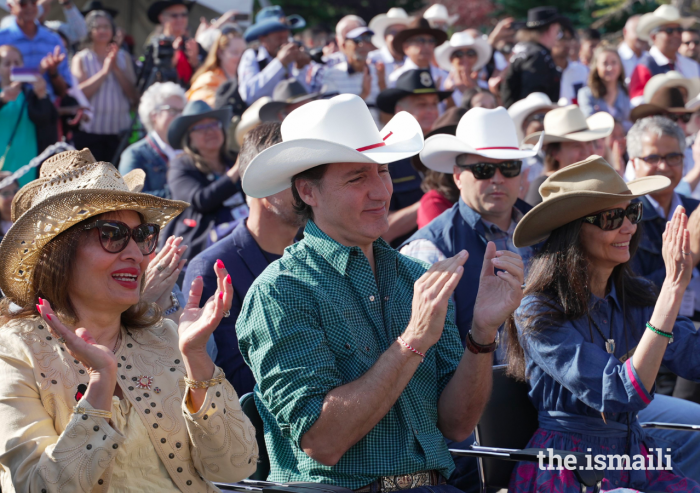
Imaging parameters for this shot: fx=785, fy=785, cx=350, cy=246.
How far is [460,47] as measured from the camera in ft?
31.6

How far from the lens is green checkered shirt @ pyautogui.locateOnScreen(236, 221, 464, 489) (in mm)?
2697

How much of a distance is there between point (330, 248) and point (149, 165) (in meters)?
4.71

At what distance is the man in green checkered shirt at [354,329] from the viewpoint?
2.65m

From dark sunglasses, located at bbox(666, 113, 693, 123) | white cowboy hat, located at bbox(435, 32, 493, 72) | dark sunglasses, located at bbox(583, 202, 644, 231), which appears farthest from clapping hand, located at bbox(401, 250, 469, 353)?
white cowboy hat, located at bbox(435, 32, 493, 72)

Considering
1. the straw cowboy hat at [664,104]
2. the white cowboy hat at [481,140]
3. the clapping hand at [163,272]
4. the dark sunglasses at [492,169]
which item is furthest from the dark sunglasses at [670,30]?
the clapping hand at [163,272]

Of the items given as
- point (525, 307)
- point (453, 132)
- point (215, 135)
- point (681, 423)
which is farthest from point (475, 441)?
point (215, 135)

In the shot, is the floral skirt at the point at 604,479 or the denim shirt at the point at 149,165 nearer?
the floral skirt at the point at 604,479

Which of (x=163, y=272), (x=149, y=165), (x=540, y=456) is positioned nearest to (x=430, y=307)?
(x=540, y=456)

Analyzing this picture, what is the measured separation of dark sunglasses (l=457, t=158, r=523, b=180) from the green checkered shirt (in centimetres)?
196

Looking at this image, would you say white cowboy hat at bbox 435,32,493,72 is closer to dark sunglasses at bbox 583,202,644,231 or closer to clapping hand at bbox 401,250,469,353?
dark sunglasses at bbox 583,202,644,231

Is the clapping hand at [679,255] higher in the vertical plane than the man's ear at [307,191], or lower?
lower

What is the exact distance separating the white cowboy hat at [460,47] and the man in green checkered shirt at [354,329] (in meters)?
6.87

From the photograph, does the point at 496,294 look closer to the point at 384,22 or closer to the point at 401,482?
the point at 401,482

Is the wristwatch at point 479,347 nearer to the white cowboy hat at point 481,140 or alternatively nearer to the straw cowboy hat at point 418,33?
the white cowboy hat at point 481,140
